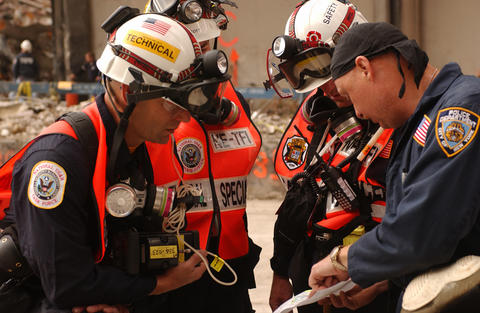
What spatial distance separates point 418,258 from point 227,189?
4.97 feet

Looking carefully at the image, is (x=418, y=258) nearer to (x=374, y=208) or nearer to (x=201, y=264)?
(x=374, y=208)

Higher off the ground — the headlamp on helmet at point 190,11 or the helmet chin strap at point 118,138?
the headlamp on helmet at point 190,11

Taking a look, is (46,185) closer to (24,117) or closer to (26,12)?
(24,117)

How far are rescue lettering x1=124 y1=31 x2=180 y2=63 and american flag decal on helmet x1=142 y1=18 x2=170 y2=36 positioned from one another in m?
0.04

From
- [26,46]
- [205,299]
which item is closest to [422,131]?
[205,299]

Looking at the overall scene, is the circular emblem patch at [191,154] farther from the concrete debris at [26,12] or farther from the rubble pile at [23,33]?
the rubble pile at [23,33]

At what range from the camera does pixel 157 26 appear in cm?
254

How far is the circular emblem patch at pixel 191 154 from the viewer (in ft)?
10.7

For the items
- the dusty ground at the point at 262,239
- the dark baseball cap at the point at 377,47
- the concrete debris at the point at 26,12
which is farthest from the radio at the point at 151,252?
the concrete debris at the point at 26,12

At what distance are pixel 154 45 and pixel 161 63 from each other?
3.2 inches

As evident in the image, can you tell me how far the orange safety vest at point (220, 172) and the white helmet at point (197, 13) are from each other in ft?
1.27

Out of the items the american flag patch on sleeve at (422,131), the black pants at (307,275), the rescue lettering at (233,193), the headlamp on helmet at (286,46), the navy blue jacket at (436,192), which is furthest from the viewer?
the rescue lettering at (233,193)

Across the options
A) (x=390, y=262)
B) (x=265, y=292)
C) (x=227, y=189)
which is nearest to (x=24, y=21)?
(x=265, y=292)

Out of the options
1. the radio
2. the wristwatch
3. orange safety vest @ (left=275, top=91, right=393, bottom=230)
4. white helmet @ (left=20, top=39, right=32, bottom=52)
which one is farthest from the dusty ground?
white helmet @ (left=20, top=39, right=32, bottom=52)
